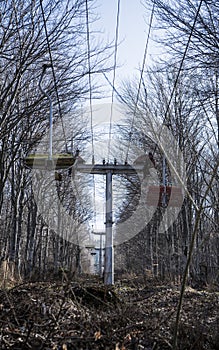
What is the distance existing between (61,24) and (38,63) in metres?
1.02

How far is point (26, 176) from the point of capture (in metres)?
16.7

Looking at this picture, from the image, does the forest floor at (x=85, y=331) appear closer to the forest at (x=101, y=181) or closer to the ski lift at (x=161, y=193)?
the forest at (x=101, y=181)

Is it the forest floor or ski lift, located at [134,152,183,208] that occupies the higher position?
ski lift, located at [134,152,183,208]

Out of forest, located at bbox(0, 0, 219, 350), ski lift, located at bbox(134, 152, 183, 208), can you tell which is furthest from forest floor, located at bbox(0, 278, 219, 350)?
ski lift, located at bbox(134, 152, 183, 208)

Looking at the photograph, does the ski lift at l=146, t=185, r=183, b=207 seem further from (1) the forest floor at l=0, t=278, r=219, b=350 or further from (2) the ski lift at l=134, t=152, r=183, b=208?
(1) the forest floor at l=0, t=278, r=219, b=350

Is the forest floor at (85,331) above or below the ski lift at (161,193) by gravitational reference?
below

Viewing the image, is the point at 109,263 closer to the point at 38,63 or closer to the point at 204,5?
the point at 38,63

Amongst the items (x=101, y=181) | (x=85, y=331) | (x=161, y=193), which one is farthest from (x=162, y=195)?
(x=101, y=181)

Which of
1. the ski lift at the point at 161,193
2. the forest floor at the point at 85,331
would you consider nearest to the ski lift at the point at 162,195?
the ski lift at the point at 161,193

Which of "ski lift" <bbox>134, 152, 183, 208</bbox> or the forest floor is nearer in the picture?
the forest floor

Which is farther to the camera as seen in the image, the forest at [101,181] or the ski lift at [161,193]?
the ski lift at [161,193]

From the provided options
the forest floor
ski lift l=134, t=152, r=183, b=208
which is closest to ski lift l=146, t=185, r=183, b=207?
ski lift l=134, t=152, r=183, b=208

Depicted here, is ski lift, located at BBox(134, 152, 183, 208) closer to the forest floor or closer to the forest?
the forest

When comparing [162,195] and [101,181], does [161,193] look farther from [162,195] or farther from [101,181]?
[101,181]
